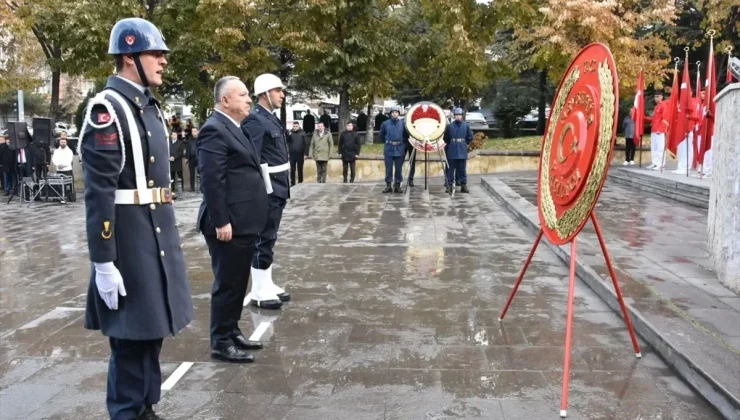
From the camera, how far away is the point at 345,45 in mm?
22406

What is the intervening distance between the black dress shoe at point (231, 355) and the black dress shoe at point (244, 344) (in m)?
0.15

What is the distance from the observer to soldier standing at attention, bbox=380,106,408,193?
15555 millimetres

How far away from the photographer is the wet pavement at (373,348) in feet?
13.1

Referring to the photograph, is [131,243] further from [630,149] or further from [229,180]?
[630,149]

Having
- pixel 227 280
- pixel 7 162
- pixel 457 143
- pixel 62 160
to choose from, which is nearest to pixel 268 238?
pixel 227 280

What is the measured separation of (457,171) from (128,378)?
12.6 metres

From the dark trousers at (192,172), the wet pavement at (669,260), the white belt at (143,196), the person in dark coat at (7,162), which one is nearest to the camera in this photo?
the white belt at (143,196)

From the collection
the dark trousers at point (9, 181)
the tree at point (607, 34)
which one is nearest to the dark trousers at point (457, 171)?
the tree at point (607, 34)

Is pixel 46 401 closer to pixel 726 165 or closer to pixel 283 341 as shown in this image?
pixel 283 341

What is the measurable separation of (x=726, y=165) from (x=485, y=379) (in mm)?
3878

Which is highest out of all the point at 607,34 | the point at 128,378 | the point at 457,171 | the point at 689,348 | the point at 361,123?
the point at 607,34

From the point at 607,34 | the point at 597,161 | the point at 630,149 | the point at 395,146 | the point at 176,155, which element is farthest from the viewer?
the point at 630,149

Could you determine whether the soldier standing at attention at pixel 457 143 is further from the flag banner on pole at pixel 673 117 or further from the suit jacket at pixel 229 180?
the suit jacket at pixel 229 180

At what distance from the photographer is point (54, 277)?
7562 millimetres
